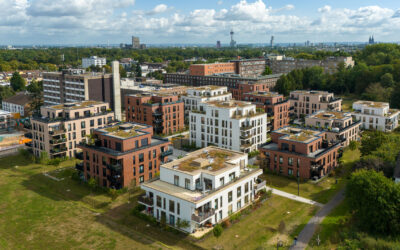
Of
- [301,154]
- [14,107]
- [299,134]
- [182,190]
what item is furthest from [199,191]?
[14,107]

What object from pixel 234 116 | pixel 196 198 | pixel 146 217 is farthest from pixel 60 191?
pixel 234 116

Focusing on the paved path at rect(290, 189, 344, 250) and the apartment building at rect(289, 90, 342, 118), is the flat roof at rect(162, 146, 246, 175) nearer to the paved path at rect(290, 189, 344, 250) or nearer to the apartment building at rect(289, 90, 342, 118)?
the paved path at rect(290, 189, 344, 250)

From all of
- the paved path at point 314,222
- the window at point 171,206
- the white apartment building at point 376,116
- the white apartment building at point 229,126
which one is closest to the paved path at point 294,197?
the paved path at point 314,222

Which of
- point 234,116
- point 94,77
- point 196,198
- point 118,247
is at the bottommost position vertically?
point 118,247

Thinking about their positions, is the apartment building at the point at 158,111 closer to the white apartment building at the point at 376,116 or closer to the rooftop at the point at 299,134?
the rooftop at the point at 299,134

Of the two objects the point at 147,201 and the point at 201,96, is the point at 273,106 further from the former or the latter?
the point at 147,201

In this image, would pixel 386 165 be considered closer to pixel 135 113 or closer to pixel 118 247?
pixel 118 247
